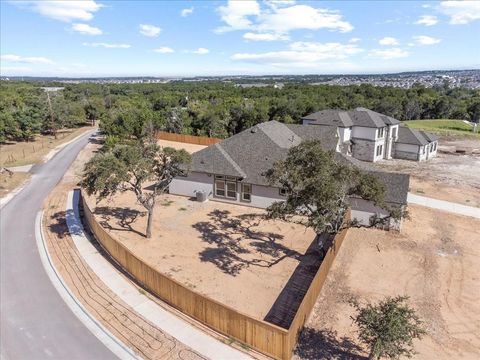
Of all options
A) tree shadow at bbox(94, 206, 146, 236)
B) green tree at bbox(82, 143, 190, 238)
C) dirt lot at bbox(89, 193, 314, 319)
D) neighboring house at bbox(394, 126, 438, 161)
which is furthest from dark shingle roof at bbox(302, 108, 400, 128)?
green tree at bbox(82, 143, 190, 238)

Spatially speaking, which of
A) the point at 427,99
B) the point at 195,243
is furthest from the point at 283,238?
the point at 427,99

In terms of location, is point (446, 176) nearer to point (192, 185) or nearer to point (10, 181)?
point (192, 185)

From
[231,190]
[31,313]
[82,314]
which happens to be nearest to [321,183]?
[82,314]

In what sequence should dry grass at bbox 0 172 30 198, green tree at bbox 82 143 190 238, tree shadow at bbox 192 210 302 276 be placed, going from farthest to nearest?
1. dry grass at bbox 0 172 30 198
2. tree shadow at bbox 192 210 302 276
3. green tree at bbox 82 143 190 238

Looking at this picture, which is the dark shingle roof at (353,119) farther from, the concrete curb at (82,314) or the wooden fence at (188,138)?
the concrete curb at (82,314)

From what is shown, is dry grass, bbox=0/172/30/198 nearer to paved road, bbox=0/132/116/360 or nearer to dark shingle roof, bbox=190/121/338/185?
paved road, bbox=0/132/116/360

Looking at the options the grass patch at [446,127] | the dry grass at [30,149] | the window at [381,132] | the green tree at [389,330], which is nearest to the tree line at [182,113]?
the dry grass at [30,149]
